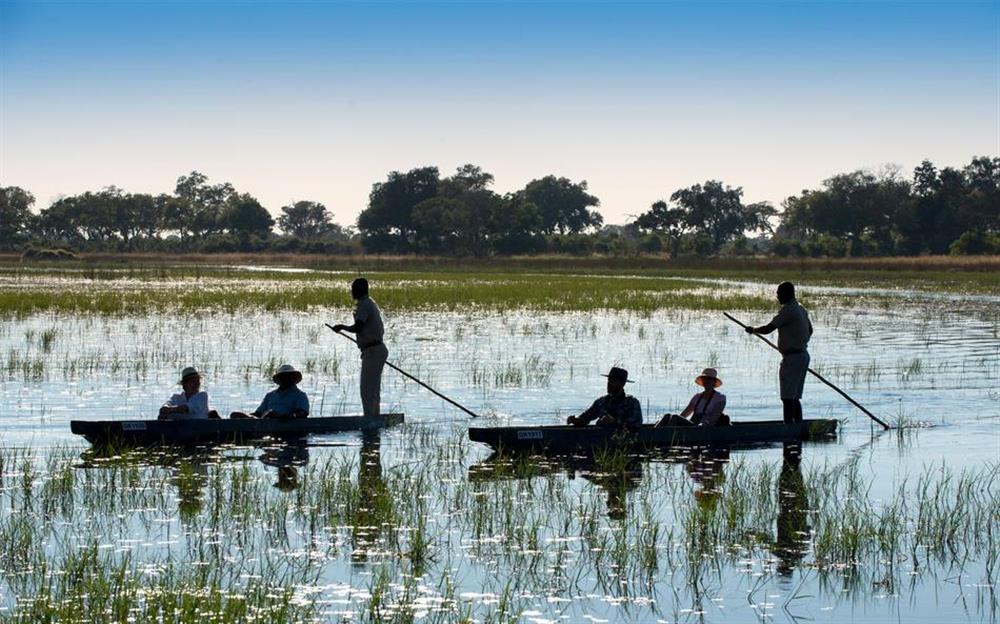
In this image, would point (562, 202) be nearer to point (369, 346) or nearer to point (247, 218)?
point (247, 218)

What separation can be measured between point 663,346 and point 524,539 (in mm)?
20263

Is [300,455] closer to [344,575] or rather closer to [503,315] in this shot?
[344,575]

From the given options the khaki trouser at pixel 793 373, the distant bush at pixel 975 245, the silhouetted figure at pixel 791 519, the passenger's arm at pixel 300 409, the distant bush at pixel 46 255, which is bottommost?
the silhouetted figure at pixel 791 519

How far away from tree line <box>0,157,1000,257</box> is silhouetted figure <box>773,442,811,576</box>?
296 feet

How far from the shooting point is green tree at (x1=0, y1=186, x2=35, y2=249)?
152875mm

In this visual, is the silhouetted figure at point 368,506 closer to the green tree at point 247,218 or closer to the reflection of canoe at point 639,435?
the reflection of canoe at point 639,435

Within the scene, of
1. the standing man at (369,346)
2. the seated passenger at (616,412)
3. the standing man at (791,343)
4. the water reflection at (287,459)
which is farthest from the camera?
the standing man at (369,346)

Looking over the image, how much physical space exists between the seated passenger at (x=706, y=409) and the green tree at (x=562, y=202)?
147982mm

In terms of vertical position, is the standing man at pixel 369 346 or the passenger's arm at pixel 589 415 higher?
the standing man at pixel 369 346

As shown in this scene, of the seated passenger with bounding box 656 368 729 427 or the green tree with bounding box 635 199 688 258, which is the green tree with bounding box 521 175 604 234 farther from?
the seated passenger with bounding box 656 368 729 427

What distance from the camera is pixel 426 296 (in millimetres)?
51594

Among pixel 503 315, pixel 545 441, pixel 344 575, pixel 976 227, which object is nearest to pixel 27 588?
pixel 344 575

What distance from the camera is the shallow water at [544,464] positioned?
9.66 m

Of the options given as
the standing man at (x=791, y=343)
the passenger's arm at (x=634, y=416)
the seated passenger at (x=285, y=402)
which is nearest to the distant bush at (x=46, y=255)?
the seated passenger at (x=285, y=402)
